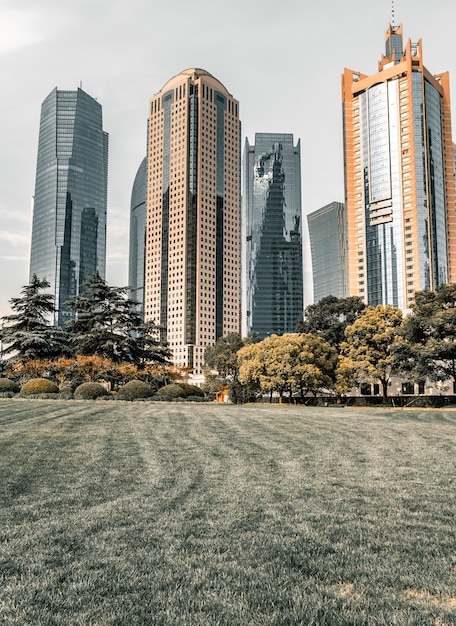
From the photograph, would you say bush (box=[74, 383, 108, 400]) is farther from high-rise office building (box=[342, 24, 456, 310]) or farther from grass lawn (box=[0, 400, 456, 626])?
high-rise office building (box=[342, 24, 456, 310])

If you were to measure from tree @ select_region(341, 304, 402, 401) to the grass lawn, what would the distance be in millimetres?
36156

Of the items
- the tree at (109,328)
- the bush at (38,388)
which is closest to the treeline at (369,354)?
the tree at (109,328)

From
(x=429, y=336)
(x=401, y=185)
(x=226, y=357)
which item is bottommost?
(x=226, y=357)

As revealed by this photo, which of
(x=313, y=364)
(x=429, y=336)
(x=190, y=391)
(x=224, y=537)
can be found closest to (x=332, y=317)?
(x=313, y=364)

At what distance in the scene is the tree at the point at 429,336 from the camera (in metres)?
40.5

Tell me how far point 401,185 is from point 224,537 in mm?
149691

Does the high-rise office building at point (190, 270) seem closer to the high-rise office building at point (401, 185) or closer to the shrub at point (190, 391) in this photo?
the high-rise office building at point (401, 185)

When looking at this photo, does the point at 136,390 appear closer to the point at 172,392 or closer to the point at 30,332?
the point at 172,392

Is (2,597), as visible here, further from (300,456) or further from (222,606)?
(300,456)

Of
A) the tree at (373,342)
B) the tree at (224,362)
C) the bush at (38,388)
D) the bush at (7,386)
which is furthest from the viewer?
the tree at (224,362)

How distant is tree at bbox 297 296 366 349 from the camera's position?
61469 mm

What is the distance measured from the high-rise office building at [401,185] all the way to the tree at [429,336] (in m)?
95.2

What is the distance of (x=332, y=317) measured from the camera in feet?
208

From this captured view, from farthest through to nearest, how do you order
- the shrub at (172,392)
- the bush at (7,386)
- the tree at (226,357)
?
the tree at (226,357)
the shrub at (172,392)
the bush at (7,386)
